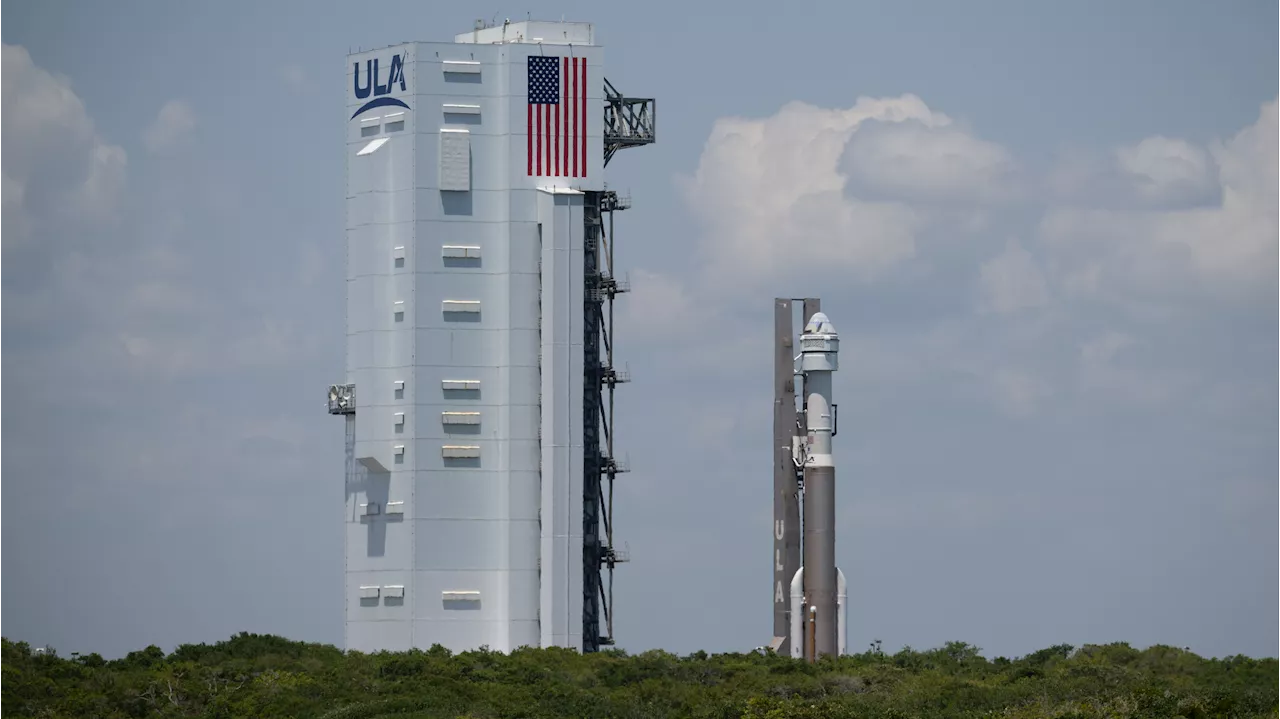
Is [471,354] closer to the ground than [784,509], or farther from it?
farther from it

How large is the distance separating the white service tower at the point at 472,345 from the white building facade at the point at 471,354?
0.06 m

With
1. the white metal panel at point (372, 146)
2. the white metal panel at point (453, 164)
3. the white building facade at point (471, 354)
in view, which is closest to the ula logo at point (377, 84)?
the white building facade at point (471, 354)

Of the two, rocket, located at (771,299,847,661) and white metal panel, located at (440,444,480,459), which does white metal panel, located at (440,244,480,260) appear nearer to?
white metal panel, located at (440,444,480,459)

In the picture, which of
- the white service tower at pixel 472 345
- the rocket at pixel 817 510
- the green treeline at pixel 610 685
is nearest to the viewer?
the green treeline at pixel 610 685

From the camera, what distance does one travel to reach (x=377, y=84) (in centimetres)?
10150

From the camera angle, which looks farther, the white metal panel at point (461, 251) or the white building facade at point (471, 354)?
the white metal panel at point (461, 251)

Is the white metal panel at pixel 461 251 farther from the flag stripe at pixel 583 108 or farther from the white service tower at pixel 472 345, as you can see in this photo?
the flag stripe at pixel 583 108

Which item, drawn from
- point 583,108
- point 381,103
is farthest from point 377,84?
point 583,108

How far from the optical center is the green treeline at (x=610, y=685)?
82.1m

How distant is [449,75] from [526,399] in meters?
13.4

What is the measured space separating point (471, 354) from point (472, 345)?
14.2 inches

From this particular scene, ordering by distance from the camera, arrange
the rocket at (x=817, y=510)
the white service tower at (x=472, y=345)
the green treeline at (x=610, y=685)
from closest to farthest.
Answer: the green treeline at (x=610, y=685)
the rocket at (x=817, y=510)
the white service tower at (x=472, y=345)

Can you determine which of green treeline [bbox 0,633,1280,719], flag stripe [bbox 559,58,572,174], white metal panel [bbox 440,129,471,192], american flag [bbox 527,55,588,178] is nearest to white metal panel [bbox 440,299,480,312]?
white metal panel [bbox 440,129,471,192]

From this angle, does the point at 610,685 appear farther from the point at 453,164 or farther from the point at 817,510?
the point at 453,164
